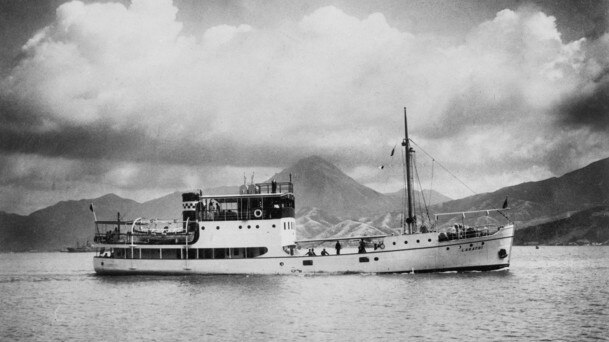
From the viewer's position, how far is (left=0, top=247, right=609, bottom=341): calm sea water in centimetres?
2662

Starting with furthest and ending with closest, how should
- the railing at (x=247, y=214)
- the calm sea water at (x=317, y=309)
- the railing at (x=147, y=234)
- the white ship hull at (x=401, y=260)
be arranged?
the railing at (x=147, y=234) → the railing at (x=247, y=214) → the white ship hull at (x=401, y=260) → the calm sea water at (x=317, y=309)

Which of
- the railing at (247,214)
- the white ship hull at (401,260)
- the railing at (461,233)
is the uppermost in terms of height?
the railing at (247,214)

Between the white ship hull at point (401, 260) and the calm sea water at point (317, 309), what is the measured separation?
838 mm

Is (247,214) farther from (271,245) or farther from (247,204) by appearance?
(271,245)

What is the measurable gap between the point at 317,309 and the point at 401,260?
635 inches

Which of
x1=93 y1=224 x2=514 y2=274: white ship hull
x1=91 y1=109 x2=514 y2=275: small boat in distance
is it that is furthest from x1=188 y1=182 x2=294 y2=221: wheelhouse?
x1=93 y1=224 x2=514 y2=274: white ship hull

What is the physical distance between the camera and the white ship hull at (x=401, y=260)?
46906mm

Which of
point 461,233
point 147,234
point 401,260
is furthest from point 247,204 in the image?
point 461,233

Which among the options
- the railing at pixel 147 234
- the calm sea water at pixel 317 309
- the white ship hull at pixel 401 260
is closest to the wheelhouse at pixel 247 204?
the railing at pixel 147 234

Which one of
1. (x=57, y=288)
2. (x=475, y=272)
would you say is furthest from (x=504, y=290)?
(x=57, y=288)

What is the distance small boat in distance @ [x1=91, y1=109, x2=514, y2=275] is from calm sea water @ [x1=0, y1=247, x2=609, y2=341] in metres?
1.15

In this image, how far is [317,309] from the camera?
32812 millimetres

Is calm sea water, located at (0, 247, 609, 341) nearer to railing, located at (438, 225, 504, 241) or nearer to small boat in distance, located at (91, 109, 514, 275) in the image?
small boat in distance, located at (91, 109, 514, 275)

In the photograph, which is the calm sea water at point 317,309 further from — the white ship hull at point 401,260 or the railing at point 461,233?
the railing at point 461,233
